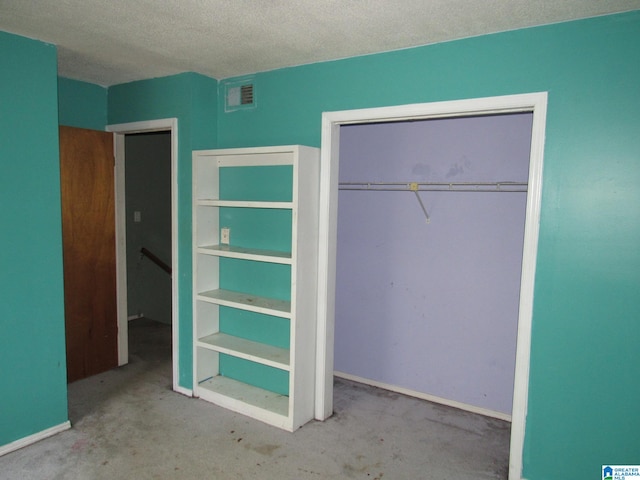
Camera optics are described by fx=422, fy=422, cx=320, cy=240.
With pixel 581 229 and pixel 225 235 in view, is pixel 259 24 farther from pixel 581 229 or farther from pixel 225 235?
pixel 581 229

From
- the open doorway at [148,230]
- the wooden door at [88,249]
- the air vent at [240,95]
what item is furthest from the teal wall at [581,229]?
the open doorway at [148,230]

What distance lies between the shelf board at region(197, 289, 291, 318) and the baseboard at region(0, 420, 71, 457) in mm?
1205

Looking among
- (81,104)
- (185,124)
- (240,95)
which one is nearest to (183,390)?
(185,124)

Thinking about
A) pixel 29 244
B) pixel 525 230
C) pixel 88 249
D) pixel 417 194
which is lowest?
pixel 88 249

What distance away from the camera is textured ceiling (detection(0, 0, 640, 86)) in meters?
2.02

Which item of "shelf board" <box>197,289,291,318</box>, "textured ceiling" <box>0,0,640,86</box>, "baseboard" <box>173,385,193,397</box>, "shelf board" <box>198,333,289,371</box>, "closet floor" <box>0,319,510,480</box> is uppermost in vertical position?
"textured ceiling" <box>0,0,640,86</box>

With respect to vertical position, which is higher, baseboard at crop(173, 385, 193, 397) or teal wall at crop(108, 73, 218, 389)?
teal wall at crop(108, 73, 218, 389)

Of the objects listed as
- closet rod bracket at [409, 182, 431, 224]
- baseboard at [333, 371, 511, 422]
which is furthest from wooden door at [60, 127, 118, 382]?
closet rod bracket at [409, 182, 431, 224]

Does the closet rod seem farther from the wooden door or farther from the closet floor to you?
the wooden door

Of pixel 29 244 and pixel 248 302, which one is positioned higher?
pixel 29 244

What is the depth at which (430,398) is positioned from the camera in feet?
11.1

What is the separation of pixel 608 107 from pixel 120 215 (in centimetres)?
371

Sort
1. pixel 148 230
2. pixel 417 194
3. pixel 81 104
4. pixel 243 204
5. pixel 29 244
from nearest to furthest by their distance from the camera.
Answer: pixel 29 244 → pixel 243 204 → pixel 417 194 → pixel 81 104 → pixel 148 230

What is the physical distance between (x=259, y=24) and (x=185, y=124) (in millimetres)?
1221
